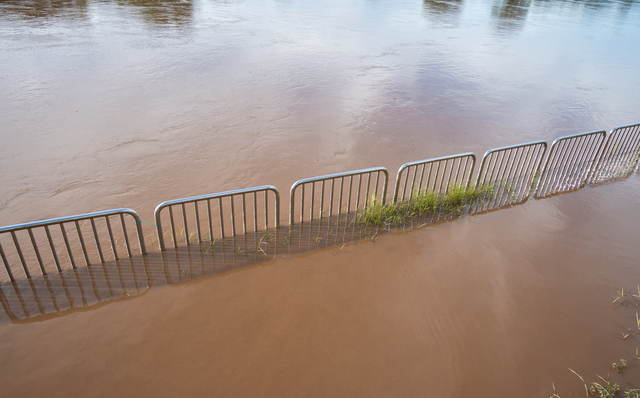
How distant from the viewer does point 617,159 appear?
8.32 m

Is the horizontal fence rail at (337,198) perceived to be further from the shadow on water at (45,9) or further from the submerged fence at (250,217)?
the shadow on water at (45,9)

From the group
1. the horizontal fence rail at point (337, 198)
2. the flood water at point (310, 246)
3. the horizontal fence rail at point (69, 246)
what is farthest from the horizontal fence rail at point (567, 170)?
the horizontal fence rail at point (69, 246)

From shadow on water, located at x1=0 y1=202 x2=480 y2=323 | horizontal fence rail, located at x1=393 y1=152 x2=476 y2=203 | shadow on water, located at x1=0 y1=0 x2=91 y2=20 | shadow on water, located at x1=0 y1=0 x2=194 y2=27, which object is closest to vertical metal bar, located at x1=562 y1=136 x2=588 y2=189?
horizontal fence rail, located at x1=393 y1=152 x2=476 y2=203

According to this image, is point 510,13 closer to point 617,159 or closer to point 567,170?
point 617,159

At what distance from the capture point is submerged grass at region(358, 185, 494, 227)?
5.87m

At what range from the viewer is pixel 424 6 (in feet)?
102

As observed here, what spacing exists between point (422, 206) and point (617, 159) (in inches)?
214

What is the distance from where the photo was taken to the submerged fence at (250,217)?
4.57 m

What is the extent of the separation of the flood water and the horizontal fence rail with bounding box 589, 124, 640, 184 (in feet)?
1.01

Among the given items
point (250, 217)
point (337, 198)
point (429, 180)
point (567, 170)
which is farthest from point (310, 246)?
point (567, 170)

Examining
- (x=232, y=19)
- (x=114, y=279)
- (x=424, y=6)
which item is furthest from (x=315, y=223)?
(x=424, y=6)

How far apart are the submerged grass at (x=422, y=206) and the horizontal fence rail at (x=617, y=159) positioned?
9.63 ft

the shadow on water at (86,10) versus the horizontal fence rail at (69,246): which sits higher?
the shadow on water at (86,10)

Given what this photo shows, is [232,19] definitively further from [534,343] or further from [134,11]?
[534,343]
